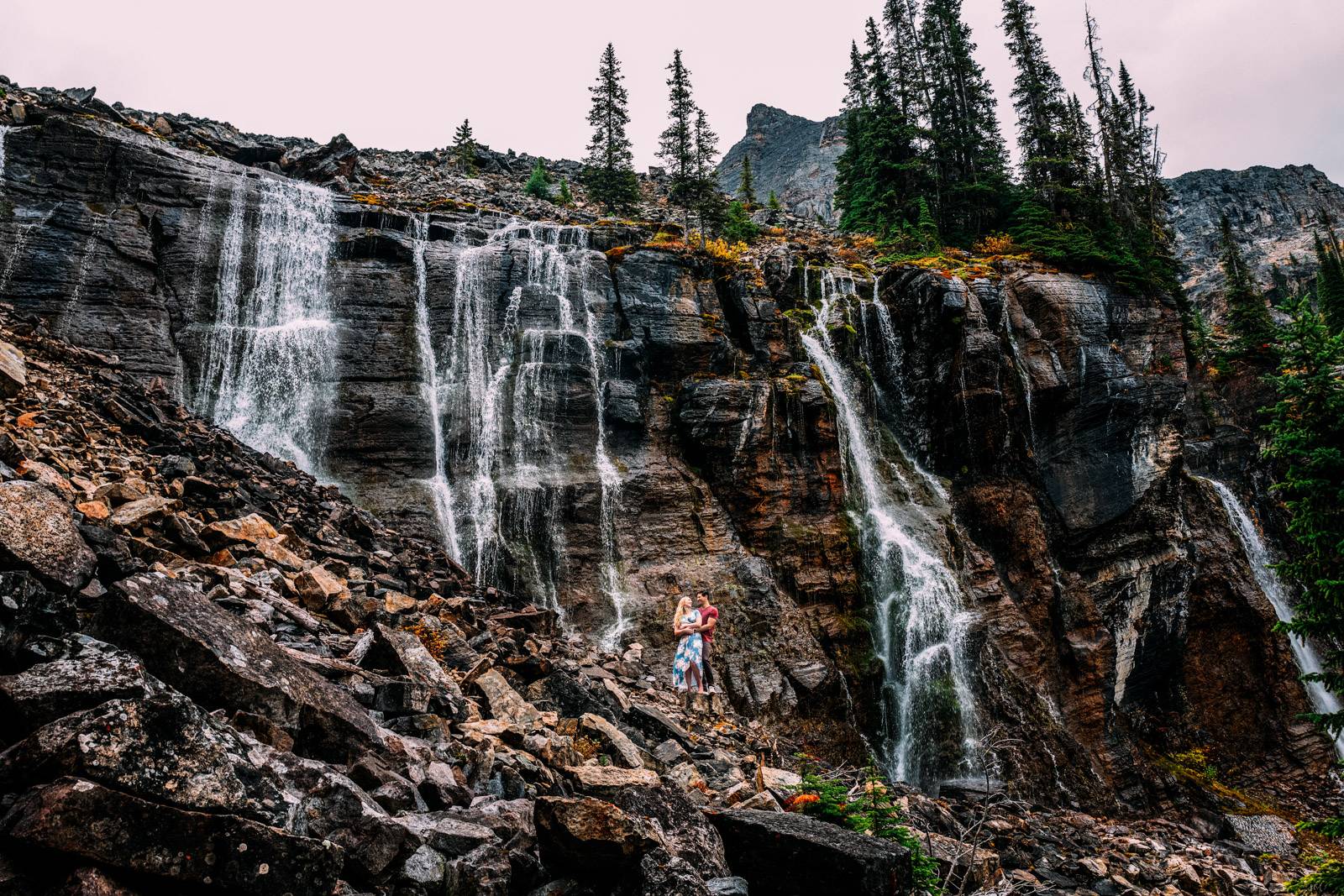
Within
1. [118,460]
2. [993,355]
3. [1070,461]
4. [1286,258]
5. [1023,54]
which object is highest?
[1286,258]

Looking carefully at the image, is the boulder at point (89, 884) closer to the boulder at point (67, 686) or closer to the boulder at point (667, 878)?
the boulder at point (67, 686)

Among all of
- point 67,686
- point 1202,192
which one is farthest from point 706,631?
point 1202,192

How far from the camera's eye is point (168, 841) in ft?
8.87

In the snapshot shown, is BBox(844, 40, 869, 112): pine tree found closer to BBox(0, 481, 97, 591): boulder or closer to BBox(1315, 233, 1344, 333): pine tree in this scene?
BBox(1315, 233, 1344, 333): pine tree

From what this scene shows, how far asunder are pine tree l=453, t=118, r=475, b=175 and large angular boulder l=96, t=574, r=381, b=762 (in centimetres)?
5090

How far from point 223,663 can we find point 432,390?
16.5 meters

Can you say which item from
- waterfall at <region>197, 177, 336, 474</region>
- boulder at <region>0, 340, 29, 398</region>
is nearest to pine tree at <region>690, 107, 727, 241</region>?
waterfall at <region>197, 177, 336, 474</region>

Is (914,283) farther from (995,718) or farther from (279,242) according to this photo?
(279,242)

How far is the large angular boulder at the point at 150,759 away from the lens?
105 inches

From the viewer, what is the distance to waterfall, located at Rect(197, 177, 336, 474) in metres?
18.1

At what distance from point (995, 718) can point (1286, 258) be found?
317 feet

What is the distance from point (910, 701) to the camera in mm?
18281

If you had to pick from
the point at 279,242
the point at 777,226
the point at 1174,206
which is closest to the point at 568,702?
the point at 279,242

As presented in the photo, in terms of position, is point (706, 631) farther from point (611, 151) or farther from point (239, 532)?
point (611, 151)
